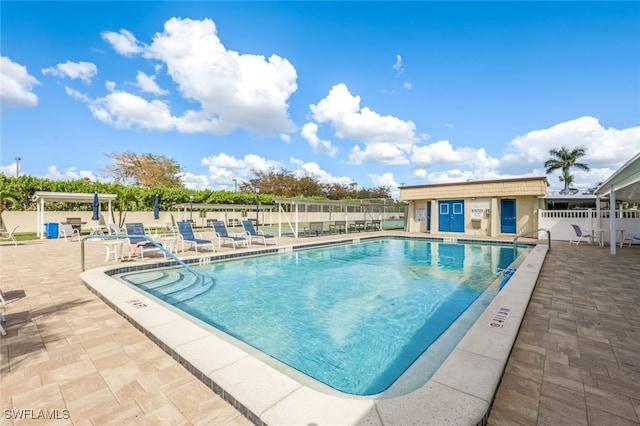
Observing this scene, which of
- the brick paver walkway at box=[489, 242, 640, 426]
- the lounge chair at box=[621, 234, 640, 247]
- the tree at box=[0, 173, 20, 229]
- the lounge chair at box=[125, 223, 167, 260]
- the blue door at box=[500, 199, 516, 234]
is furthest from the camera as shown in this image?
the tree at box=[0, 173, 20, 229]

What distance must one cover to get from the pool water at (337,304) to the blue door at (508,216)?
7506mm

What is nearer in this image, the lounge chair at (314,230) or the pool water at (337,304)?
the pool water at (337,304)

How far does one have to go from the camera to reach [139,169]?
31703 mm

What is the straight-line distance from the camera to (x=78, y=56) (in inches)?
497

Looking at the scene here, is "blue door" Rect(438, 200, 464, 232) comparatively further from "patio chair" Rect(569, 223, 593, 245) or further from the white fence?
"patio chair" Rect(569, 223, 593, 245)

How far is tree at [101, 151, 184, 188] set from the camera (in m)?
30.5

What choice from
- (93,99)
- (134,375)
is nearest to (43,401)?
(134,375)

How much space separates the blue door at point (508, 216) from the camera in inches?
617

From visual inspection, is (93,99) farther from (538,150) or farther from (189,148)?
(538,150)

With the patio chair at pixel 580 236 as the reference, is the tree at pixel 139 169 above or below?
Result: above

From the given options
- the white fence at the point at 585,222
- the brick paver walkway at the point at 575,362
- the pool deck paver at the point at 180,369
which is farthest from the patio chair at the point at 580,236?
the pool deck paver at the point at 180,369

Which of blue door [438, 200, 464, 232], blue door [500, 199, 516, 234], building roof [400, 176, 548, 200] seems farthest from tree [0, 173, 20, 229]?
blue door [500, 199, 516, 234]

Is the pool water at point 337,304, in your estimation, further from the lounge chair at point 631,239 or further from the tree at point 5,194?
the tree at point 5,194

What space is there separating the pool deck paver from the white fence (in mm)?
11108
